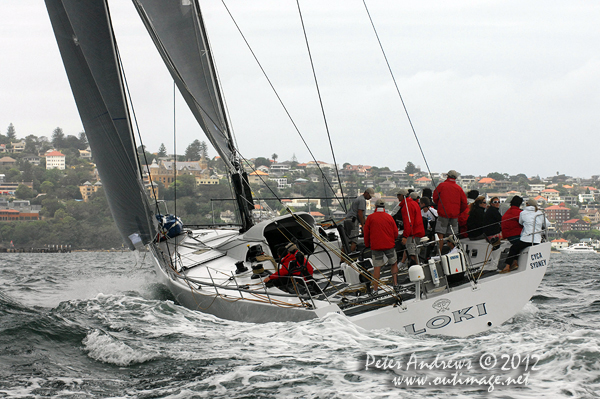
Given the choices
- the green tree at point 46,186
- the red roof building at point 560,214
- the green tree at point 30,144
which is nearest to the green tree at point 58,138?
the green tree at point 30,144

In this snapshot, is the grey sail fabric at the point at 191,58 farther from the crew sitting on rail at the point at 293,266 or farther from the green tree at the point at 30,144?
the green tree at the point at 30,144

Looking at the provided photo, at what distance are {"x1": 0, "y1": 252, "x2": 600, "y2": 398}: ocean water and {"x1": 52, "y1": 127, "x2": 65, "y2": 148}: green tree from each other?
164701mm

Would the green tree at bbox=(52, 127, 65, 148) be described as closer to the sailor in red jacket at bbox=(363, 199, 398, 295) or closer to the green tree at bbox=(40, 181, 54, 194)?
the green tree at bbox=(40, 181, 54, 194)

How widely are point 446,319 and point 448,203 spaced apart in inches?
81.7

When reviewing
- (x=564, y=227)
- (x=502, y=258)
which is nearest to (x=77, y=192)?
(x=564, y=227)

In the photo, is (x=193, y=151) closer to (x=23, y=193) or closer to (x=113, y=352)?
(x=23, y=193)

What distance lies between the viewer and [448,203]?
7.37 meters

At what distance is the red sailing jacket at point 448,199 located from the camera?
7352mm

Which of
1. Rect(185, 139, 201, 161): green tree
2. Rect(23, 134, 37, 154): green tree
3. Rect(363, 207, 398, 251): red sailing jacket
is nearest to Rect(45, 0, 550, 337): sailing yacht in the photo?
Rect(363, 207, 398, 251): red sailing jacket

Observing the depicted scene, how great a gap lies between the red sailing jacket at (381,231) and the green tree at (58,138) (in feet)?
543

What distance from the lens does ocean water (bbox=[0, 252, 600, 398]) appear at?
13.6ft

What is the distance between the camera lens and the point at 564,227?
190 ft

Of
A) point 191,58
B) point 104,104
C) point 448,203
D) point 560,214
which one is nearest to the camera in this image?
point 448,203

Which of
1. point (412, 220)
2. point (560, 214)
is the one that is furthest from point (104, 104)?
point (560, 214)
